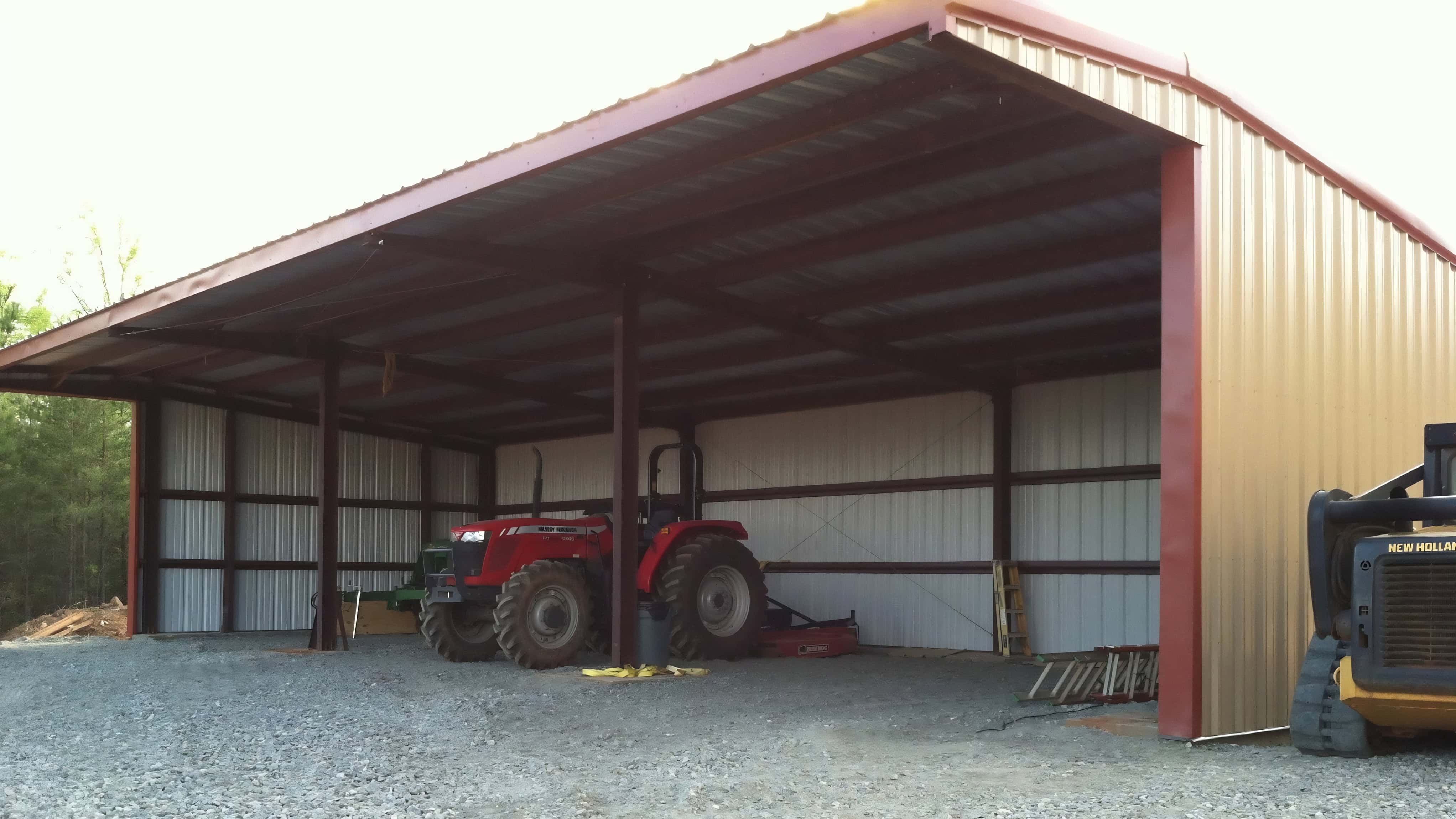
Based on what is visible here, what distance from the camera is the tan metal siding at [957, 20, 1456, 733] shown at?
741cm

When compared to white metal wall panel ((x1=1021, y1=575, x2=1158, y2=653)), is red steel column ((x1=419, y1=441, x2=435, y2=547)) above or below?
above

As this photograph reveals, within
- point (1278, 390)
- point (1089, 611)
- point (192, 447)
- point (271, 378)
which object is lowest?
point (1089, 611)

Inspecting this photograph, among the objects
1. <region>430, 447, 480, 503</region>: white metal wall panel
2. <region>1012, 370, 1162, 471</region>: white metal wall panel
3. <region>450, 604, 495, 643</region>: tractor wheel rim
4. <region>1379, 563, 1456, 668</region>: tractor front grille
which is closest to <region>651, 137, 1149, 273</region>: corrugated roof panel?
<region>1379, 563, 1456, 668</region>: tractor front grille

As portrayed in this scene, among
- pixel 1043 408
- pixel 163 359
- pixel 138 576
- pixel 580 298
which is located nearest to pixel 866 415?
pixel 1043 408

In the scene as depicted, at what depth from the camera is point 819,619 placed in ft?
56.9

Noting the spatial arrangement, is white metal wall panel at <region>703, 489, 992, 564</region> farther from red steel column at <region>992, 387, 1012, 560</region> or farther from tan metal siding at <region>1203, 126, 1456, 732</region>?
tan metal siding at <region>1203, 126, 1456, 732</region>

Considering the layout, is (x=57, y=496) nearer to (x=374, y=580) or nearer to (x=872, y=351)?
(x=374, y=580)

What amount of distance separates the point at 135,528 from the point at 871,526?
1053cm

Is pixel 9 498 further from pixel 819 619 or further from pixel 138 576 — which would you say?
pixel 819 619

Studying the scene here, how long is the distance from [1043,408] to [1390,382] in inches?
236

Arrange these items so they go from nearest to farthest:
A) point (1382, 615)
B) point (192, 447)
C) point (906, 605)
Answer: point (1382, 615), point (906, 605), point (192, 447)

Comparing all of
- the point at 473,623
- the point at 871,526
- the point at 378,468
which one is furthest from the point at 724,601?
the point at 378,468

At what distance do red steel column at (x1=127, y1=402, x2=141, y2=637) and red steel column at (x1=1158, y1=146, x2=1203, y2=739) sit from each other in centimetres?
1508

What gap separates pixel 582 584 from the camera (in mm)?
12477
